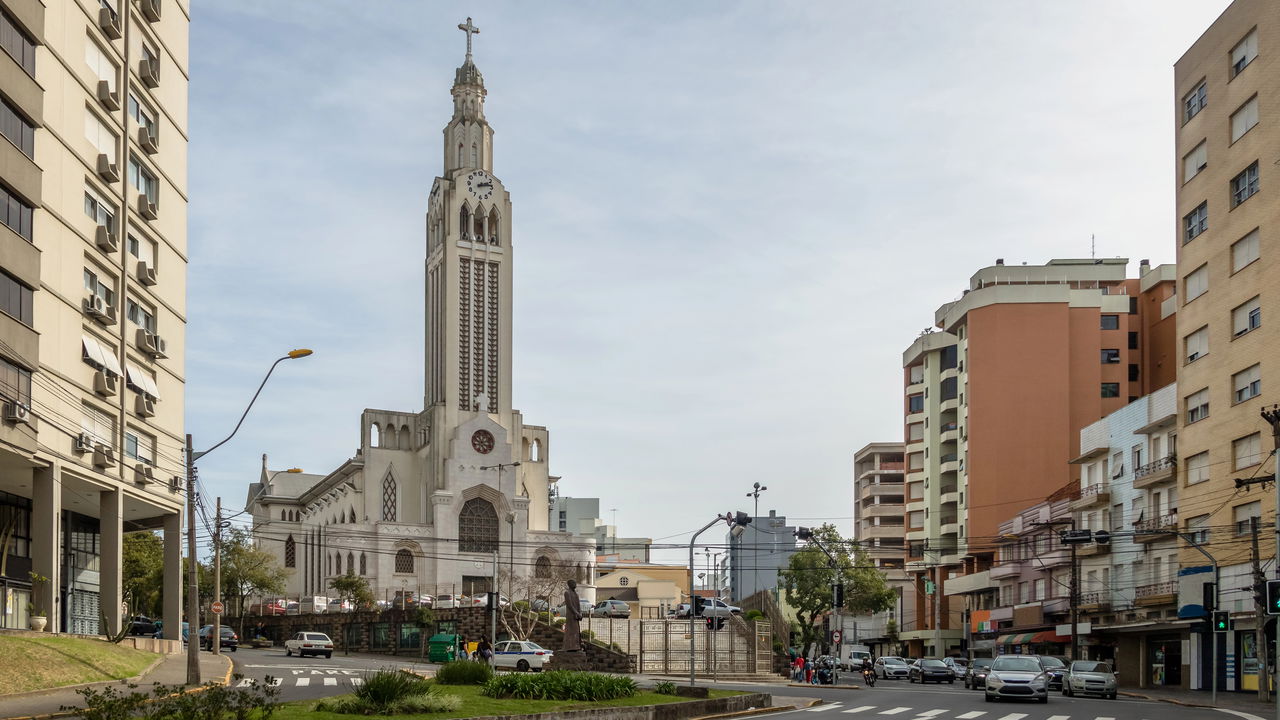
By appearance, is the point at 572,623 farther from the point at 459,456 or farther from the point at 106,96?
the point at 459,456

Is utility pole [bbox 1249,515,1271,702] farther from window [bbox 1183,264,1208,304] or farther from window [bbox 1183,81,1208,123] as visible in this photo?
window [bbox 1183,81,1208,123]

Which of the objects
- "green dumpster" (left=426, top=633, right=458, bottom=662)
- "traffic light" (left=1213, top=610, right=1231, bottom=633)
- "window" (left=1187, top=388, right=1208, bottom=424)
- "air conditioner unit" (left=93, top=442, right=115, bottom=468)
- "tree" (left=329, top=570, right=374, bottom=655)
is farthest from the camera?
"tree" (left=329, top=570, right=374, bottom=655)

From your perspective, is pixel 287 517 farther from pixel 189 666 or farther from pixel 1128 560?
pixel 189 666

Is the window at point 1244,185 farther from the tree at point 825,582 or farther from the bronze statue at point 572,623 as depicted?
the tree at point 825,582

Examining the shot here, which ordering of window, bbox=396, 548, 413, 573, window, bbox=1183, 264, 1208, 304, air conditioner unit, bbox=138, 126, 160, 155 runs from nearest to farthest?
air conditioner unit, bbox=138, 126, 160, 155 → window, bbox=1183, 264, 1208, 304 → window, bbox=396, 548, 413, 573

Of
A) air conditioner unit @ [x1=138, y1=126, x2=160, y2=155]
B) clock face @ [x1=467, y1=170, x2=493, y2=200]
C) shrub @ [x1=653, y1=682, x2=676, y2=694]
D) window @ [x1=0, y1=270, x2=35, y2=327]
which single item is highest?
clock face @ [x1=467, y1=170, x2=493, y2=200]

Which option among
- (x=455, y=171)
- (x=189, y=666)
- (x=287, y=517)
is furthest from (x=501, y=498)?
(x=189, y=666)

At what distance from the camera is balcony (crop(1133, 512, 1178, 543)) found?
53.9 meters

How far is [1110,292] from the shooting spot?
270 ft

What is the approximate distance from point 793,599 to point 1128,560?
30.0 meters

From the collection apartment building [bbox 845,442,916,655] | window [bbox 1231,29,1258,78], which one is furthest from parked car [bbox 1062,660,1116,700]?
apartment building [bbox 845,442,916,655]

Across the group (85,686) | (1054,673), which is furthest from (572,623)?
(1054,673)

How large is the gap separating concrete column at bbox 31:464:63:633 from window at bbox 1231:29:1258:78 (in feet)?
139

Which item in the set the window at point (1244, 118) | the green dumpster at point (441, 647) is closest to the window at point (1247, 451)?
the window at point (1244, 118)
